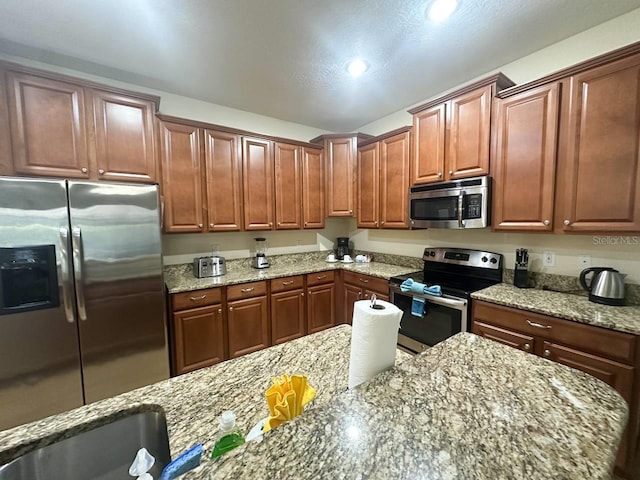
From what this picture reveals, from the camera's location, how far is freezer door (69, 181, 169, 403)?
1.71 metres

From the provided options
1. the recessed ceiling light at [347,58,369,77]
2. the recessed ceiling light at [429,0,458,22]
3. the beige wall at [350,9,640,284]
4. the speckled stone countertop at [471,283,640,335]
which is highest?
the recessed ceiling light at [347,58,369,77]

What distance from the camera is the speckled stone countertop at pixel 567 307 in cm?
→ 136

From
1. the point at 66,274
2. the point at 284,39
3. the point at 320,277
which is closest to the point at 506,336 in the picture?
the point at 320,277

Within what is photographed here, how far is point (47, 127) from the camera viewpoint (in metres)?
1.80

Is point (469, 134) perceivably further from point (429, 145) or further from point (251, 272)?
point (251, 272)

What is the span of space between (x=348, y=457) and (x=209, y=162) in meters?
2.61

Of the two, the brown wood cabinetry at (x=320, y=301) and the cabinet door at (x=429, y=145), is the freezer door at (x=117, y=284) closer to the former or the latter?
the brown wood cabinetry at (x=320, y=301)

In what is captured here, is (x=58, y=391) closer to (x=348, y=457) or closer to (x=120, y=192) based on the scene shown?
(x=120, y=192)

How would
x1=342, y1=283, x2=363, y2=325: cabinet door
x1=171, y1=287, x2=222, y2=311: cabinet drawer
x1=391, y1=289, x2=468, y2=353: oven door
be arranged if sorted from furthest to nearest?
1. x1=342, y1=283, x2=363, y2=325: cabinet door
2. x1=171, y1=287, x2=222, y2=311: cabinet drawer
3. x1=391, y1=289, x2=468, y2=353: oven door

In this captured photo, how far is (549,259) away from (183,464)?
2.54 meters

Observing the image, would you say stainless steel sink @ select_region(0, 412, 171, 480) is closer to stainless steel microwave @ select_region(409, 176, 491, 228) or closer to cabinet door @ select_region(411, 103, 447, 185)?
stainless steel microwave @ select_region(409, 176, 491, 228)

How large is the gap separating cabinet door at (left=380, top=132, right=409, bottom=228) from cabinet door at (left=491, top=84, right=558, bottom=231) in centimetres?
84

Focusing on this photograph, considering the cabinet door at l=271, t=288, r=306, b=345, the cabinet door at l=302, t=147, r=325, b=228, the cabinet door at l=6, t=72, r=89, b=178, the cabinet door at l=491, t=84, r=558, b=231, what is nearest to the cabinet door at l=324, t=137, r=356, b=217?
the cabinet door at l=302, t=147, r=325, b=228

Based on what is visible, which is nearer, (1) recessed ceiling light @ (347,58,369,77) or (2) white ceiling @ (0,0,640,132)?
(2) white ceiling @ (0,0,640,132)
